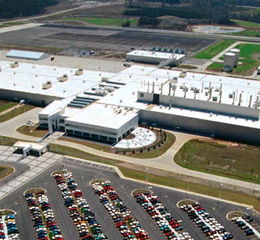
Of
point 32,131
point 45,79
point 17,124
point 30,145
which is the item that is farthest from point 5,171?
point 45,79

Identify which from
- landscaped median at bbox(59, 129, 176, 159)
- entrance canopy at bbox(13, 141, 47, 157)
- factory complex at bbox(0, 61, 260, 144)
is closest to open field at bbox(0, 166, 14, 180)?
entrance canopy at bbox(13, 141, 47, 157)

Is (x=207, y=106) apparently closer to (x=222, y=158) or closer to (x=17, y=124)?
(x=222, y=158)

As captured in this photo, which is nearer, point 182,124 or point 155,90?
point 182,124

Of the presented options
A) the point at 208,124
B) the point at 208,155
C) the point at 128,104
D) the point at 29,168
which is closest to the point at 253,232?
the point at 208,155

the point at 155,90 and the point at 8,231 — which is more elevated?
the point at 155,90

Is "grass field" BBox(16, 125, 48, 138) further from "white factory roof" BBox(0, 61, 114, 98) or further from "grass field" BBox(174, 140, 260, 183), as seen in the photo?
"grass field" BBox(174, 140, 260, 183)

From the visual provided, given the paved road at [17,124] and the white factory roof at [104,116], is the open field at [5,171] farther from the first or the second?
the white factory roof at [104,116]

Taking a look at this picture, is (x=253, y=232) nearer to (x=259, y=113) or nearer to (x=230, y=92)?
(x=259, y=113)
